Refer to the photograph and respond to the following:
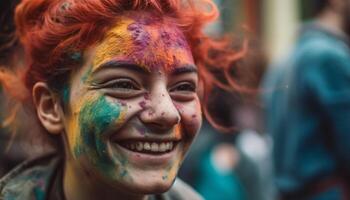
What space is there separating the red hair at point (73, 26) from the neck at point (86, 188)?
0.34 metres

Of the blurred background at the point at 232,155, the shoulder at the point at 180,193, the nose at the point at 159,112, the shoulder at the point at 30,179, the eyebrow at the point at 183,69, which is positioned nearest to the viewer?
the nose at the point at 159,112

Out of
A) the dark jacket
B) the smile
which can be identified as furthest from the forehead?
the dark jacket

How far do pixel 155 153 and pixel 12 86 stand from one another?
81 cm

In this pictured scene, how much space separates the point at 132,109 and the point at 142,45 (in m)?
0.22

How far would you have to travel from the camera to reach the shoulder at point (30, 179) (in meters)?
3.05

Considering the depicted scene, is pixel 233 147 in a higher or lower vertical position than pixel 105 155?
lower

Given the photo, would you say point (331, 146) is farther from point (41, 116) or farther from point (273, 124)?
point (41, 116)

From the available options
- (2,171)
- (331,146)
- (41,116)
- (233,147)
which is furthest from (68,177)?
(233,147)

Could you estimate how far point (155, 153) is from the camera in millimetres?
2754

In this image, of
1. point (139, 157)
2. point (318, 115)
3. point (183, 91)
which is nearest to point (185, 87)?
point (183, 91)

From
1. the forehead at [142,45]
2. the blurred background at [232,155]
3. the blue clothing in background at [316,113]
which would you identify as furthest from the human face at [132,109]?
the blue clothing in background at [316,113]

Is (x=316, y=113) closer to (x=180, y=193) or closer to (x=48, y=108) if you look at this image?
(x=180, y=193)

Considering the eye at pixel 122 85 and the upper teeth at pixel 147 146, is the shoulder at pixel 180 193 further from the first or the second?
the eye at pixel 122 85

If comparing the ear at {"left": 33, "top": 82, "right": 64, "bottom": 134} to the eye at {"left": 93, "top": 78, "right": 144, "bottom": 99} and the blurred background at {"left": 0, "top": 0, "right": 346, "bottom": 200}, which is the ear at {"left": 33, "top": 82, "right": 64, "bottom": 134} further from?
the blurred background at {"left": 0, "top": 0, "right": 346, "bottom": 200}
